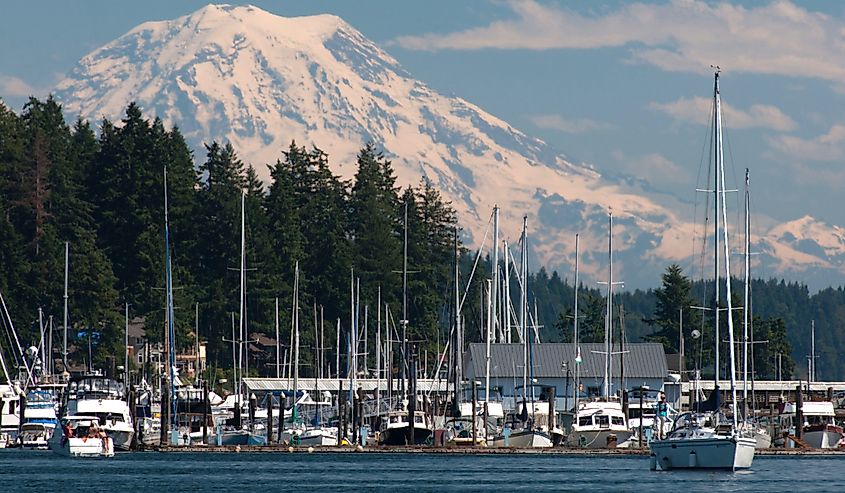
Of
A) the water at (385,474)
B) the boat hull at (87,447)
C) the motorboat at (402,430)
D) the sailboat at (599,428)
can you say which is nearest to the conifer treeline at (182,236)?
the motorboat at (402,430)

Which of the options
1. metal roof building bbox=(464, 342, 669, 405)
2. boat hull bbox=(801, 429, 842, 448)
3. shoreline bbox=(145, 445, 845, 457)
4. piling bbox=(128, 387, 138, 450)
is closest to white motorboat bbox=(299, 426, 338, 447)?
shoreline bbox=(145, 445, 845, 457)

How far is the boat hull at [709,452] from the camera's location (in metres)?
79.0

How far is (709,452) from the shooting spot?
79312 millimetres

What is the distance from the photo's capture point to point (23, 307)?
140 meters

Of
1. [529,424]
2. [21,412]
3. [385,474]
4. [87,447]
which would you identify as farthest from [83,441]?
[529,424]

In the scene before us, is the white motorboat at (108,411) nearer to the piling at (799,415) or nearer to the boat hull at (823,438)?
the piling at (799,415)

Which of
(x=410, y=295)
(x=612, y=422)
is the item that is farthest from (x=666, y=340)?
(x=612, y=422)

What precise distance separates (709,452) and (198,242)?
8472 cm

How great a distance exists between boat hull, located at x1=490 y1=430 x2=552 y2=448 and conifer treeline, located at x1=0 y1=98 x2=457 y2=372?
4081 centimetres

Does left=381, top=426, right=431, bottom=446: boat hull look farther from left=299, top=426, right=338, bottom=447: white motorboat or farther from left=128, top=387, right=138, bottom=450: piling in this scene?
left=128, top=387, right=138, bottom=450: piling

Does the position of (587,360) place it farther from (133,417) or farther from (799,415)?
(133,417)

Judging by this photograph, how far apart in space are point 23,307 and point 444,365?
31.4m

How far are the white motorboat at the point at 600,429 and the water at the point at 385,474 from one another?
358cm

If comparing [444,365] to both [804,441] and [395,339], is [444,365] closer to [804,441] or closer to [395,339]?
[395,339]
